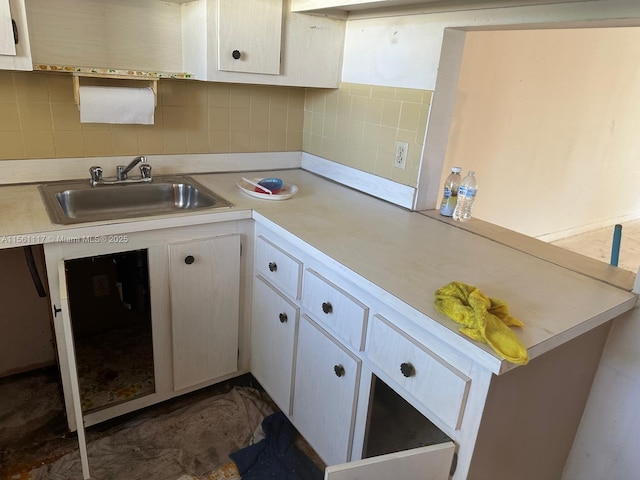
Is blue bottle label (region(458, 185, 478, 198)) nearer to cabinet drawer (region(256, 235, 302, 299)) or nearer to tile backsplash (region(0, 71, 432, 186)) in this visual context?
tile backsplash (region(0, 71, 432, 186))

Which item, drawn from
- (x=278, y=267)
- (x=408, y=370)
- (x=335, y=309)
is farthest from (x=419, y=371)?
(x=278, y=267)

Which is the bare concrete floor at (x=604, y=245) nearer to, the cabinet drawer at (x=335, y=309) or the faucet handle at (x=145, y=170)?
the cabinet drawer at (x=335, y=309)

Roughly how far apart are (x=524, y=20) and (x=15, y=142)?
5.87ft

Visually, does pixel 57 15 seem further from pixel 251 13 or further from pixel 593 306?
pixel 593 306

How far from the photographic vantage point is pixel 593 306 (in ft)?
3.69

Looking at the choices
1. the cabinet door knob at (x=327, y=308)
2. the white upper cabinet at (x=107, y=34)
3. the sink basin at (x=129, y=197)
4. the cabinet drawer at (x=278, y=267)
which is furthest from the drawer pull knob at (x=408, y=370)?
the white upper cabinet at (x=107, y=34)

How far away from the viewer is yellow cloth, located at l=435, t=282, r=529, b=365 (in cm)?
89

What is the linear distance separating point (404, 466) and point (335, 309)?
491 millimetres

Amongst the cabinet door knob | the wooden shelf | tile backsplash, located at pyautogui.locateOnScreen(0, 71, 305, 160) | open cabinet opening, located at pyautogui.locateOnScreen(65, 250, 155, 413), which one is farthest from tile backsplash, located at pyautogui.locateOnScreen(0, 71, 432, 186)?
the cabinet door knob

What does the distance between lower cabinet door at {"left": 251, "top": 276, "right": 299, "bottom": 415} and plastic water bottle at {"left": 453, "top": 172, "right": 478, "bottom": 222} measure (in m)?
0.72

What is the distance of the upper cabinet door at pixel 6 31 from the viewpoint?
1359 mm

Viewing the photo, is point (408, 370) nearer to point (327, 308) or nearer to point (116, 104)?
point (327, 308)

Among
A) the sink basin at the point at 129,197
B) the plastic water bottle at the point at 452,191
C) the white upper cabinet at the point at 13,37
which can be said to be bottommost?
the sink basin at the point at 129,197

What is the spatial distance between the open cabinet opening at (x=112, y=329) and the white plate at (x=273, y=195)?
0.49 metres
